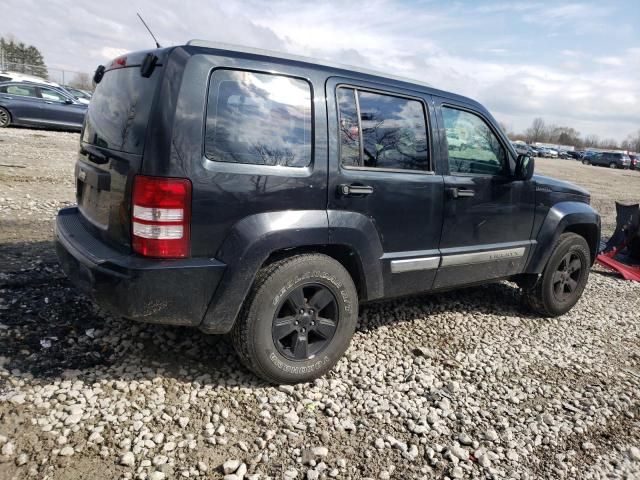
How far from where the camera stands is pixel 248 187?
8.93 feet

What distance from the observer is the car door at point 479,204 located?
12.4 feet

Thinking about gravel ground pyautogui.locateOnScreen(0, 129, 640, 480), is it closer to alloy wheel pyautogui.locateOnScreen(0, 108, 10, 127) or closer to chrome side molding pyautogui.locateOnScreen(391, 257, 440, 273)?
chrome side molding pyautogui.locateOnScreen(391, 257, 440, 273)

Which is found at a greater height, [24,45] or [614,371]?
[24,45]

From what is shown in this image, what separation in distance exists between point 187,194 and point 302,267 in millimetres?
822

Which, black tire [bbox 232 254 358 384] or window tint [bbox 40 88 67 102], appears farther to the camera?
window tint [bbox 40 88 67 102]

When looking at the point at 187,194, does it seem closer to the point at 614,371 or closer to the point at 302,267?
the point at 302,267

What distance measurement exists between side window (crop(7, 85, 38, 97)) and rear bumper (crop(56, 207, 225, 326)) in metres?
15.2

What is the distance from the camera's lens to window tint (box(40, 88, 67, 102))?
604 inches

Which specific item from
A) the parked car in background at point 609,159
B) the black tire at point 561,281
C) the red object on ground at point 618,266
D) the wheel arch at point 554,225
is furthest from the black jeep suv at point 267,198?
the parked car in background at point 609,159

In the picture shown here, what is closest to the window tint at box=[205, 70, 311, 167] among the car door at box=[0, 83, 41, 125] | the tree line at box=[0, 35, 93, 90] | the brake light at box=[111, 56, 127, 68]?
the brake light at box=[111, 56, 127, 68]

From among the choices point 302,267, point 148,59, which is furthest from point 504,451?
point 148,59

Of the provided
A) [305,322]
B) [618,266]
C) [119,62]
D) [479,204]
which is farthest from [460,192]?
[618,266]

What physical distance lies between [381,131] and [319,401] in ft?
6.03

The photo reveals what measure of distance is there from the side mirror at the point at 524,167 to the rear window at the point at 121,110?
2950 millimetres
